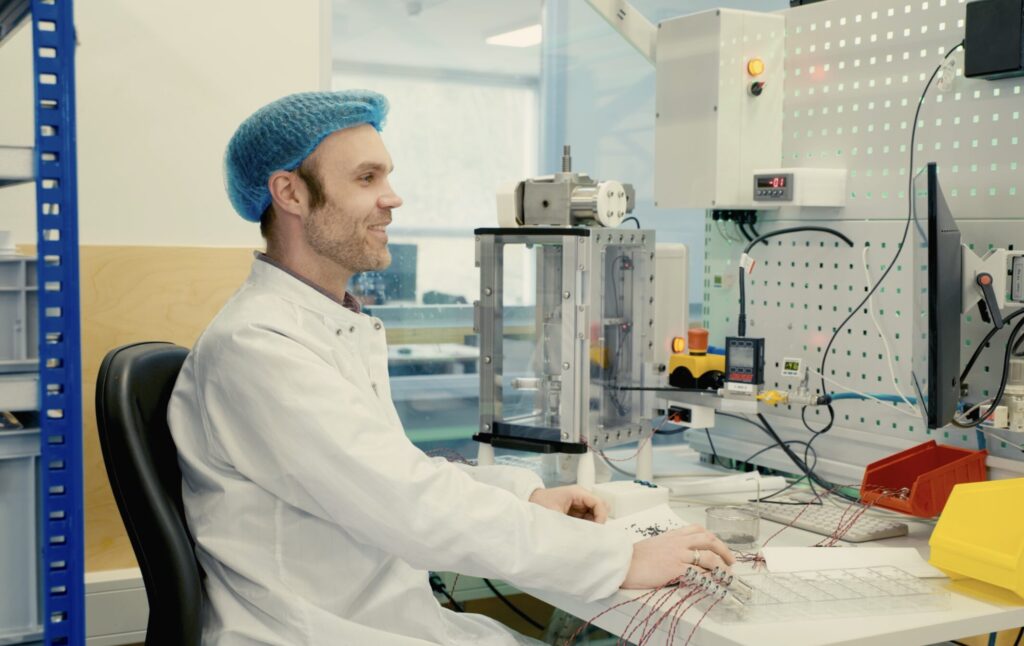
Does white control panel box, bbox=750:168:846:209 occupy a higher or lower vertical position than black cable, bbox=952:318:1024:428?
higher

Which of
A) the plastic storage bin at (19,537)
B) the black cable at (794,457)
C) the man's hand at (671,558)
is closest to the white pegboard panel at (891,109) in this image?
the black cable at (794,457)

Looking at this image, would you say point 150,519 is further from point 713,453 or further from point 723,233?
point 723,233

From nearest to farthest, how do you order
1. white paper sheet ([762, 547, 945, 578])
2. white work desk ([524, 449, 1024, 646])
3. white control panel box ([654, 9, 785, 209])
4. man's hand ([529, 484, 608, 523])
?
white work desk ([524, 449, 1024, 646]), white paper sheet ([762, 547, 945, 578]), man's hand ([529, 484, 608, 523]), white control panel box ([654, 9, 785, 209])

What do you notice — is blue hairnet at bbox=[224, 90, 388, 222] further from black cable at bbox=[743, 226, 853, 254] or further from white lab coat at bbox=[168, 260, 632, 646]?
black cable at bbox=[743, 226, 853, 254]

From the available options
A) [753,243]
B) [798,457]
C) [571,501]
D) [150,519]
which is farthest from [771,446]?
[150,519]

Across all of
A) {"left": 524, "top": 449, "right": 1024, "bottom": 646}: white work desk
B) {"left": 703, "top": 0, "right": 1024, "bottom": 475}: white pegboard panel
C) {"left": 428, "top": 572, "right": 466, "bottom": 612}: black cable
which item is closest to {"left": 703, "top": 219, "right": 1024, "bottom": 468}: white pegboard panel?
{"left": 703, "top": 0, "right": 1024, "bottom": 475}: white pegboard panel

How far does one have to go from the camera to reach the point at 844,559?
1517 mm

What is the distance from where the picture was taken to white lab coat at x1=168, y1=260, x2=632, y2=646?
4.20ft

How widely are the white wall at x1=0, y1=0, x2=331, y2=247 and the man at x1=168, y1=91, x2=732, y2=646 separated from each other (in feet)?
2.63

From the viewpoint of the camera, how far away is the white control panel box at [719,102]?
222 centimetres

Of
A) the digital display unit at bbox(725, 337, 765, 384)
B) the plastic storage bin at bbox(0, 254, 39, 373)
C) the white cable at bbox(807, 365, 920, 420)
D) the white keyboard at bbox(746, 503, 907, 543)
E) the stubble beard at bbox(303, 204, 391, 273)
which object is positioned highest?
the stubble beard at bbox(303, 204, 391, 273)

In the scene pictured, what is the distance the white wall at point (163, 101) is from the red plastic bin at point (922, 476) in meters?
1.42

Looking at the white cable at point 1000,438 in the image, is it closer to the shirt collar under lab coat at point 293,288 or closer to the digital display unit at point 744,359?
the digital display unit at point 744,359

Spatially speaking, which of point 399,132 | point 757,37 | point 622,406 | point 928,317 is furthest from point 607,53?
point 928,317
